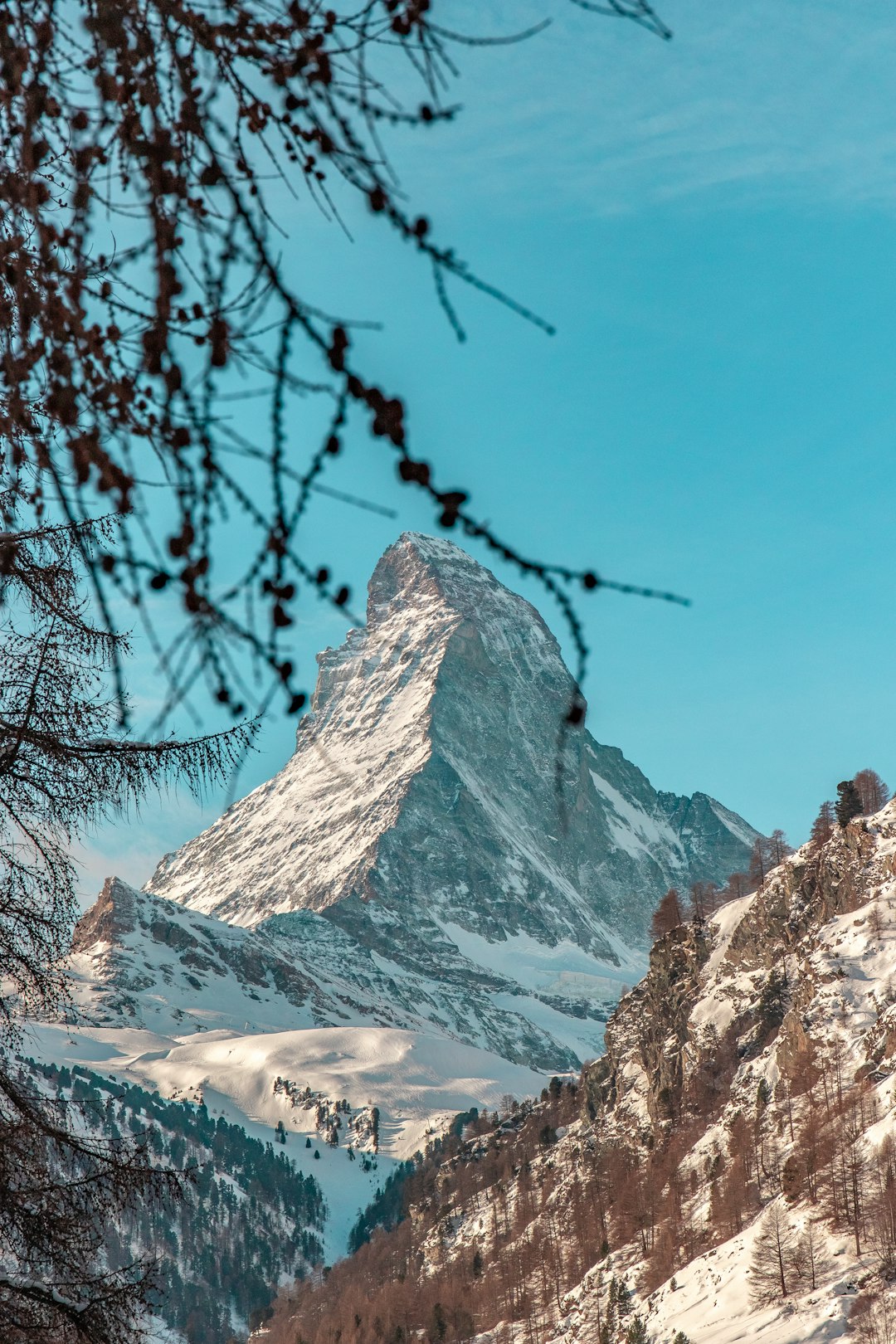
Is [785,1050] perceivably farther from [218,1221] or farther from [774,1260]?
[218,1221]

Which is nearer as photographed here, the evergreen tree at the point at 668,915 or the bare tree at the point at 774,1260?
the bare tree at the point at 774,1260

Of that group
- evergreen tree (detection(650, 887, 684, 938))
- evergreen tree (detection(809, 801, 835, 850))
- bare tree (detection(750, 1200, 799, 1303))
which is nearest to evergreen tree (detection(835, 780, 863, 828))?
evergreen tree (detection(809, 801, 835, 850))

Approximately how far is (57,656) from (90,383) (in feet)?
14.6

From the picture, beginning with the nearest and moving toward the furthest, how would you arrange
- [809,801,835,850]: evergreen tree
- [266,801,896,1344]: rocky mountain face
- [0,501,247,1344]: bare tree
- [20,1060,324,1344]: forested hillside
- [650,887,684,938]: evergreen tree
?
[0,501,247,1344]: bare tree → [266,801,896,1344]: rocky mountain face → [809,801,835,850]: evergreen tree → [650,887,684,938]: evergreen tree → [20,1060,324,1344]: forested hillside

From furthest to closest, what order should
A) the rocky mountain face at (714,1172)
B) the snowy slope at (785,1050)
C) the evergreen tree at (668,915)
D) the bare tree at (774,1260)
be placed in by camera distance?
the evergreen tree at (668,915) → the rocky mountain face at (714,1172) → the snowy slope at (785,1050) → the bare tree at (774,1260)

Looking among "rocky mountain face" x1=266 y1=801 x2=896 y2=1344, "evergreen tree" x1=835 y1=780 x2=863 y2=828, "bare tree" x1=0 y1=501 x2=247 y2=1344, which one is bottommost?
"bare tree" x1=0 y1=501 x2=247 y2=1344

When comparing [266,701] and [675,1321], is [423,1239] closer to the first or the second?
[675,1321]

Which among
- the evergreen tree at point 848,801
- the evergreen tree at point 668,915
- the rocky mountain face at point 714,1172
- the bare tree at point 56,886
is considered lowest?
the bare tree at point 56,886

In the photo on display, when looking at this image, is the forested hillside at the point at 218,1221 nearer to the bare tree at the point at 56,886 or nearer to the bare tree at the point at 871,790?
the bare tree at the point at 871,790

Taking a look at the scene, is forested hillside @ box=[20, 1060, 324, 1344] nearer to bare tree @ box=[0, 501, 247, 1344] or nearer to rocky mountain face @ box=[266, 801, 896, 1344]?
rocky mountain face @ box=[266, 801, 896, 1344]

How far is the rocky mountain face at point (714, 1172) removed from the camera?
54562mm

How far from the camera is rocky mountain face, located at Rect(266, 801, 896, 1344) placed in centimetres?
5456

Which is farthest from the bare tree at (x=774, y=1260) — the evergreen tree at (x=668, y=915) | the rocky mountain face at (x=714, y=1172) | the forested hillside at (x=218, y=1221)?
the forested hillside at (x=218, y=1221)

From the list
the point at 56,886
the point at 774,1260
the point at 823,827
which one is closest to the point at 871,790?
the point at 823,827
